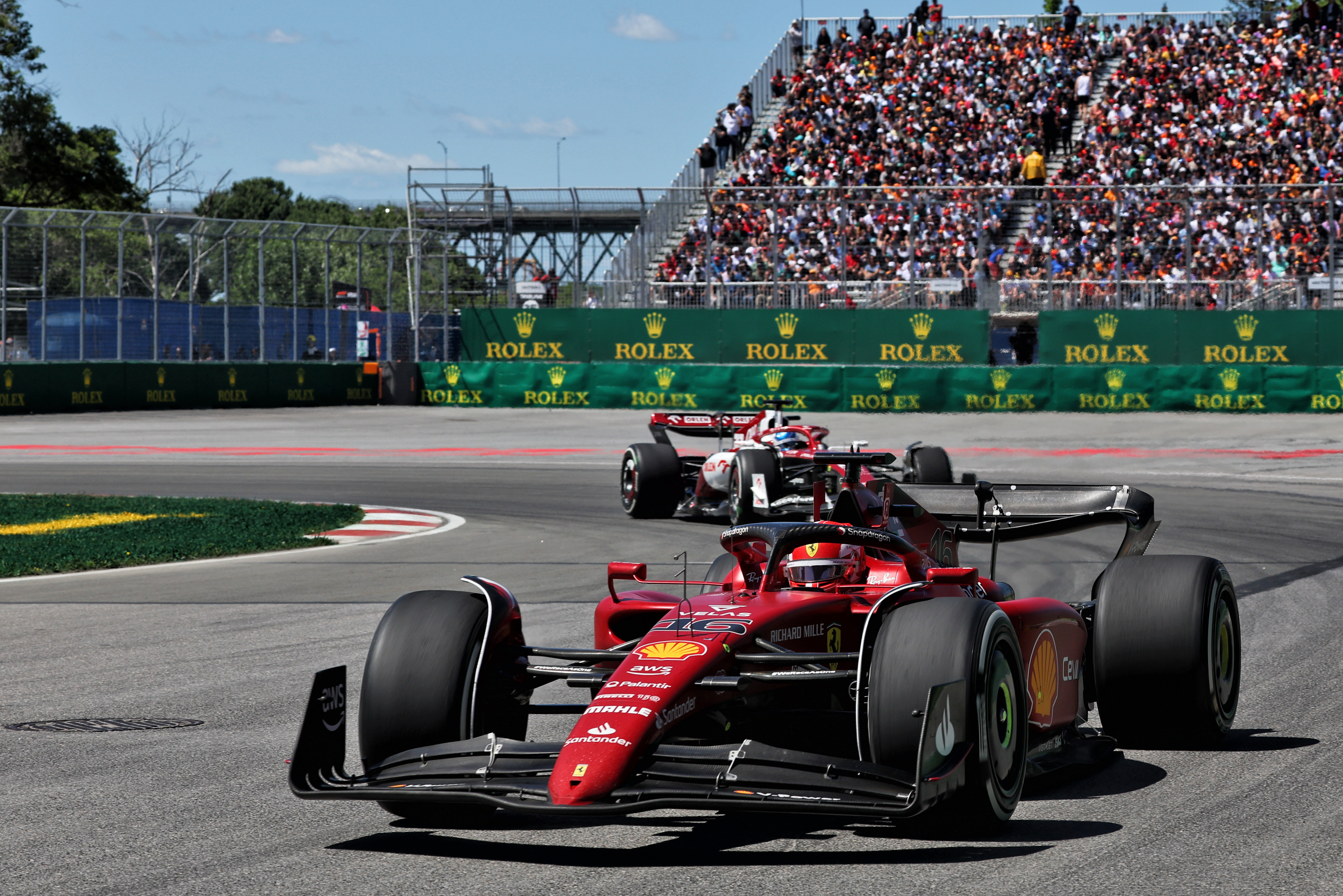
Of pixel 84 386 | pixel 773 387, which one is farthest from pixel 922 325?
pixel 84 386

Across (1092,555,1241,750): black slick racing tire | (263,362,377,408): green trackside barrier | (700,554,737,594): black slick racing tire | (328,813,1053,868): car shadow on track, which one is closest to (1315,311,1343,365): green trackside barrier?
(263,362,377,408): green trackside barrier

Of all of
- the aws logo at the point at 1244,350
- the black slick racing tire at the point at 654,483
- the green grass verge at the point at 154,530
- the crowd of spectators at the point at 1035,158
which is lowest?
the green grass verge at the point at 154,530

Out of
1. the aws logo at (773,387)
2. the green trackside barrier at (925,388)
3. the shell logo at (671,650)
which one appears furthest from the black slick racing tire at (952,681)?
the aws logo at (773,387)

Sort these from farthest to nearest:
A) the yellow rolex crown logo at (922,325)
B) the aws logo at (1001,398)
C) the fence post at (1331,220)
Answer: the yellow rolex crown logo at (922,325) → the fence post at (1331,220) → the aws logo at (1001,398)

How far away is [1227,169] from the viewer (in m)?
36.2

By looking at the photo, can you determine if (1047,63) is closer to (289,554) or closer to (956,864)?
(289,554)

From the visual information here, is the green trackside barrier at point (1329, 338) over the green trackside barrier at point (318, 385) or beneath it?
over

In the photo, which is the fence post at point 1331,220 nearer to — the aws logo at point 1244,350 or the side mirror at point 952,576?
the aws logo at point 1244,350

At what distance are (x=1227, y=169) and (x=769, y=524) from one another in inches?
1306

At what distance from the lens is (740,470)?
14.5m

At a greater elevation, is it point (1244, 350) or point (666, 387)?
point (1244, 350)

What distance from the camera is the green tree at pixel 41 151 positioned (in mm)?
45688

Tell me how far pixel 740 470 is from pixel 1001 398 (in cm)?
1811

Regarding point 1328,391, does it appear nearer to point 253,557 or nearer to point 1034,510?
point 253,557
